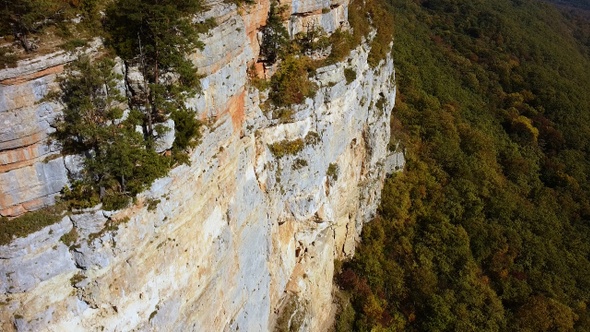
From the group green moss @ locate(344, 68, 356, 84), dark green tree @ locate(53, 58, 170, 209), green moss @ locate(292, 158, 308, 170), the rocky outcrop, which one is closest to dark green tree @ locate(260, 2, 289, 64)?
green moss @ locate(292, 158, 308, 170)

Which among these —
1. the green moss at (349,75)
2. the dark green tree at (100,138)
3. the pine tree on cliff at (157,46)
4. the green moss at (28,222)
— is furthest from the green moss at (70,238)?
the green moss at (349,75)

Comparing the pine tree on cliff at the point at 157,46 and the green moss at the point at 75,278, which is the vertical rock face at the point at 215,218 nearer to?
the green moss at the point at 75,278

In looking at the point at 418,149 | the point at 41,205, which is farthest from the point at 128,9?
the point at 418,149

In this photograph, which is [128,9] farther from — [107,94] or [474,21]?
[474,21]

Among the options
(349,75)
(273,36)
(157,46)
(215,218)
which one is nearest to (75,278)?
(215,218)

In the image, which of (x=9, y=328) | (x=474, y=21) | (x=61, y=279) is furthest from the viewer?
(x=474, y=21)

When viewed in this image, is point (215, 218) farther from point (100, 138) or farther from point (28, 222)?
point (28, 222)

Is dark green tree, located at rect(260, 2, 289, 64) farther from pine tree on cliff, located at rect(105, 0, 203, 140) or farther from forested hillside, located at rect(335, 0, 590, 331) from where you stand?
forested hillside, located at rect(335, 0, 590, 331)
